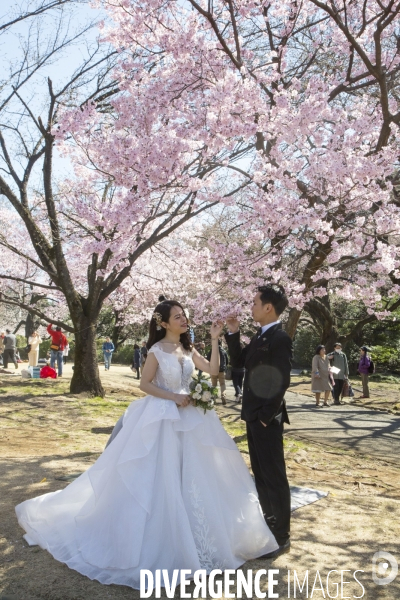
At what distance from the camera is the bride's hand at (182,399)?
3969 mm

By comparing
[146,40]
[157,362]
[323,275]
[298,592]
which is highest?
[146,40]

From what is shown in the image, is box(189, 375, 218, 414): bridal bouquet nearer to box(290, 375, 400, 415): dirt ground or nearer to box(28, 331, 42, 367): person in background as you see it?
box(290, 375, 400, 415): dirt ground

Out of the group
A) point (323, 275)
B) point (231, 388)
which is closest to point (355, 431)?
point (323, 275)

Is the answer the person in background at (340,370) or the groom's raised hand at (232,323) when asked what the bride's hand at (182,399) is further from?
the person in background at (340,370)

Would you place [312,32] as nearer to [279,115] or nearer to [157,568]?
[279,115]

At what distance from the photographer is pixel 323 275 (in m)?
9.97

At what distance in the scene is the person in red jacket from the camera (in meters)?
17.2

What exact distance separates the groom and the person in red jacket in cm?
1360

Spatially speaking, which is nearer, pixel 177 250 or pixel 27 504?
pixel 27 504

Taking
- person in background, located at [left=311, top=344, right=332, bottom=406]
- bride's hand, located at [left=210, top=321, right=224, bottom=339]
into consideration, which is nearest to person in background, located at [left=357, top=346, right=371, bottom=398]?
person in background, located at [left=311, top=344, right=332, bottom=406]

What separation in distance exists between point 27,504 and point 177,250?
1148 centimetres

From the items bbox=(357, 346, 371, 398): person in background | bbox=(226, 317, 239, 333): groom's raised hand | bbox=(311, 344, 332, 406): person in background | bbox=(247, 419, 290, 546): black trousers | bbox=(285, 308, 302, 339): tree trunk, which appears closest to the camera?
bbox=(247, 419, 290, 546): black trousers

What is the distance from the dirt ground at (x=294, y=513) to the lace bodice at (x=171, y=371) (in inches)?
48.6

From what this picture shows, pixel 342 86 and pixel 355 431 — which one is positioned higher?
pixel 342 86
